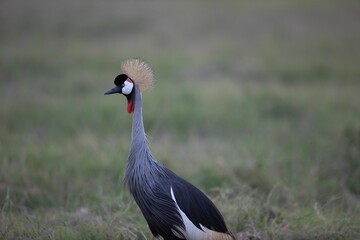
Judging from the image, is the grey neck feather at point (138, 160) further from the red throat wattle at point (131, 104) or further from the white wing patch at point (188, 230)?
the white wing patch at point (188, 230)

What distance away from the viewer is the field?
16.7 feet

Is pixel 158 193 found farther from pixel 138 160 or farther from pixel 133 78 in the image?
pixel 133 78

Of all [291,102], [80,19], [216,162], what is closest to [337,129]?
[291,102]

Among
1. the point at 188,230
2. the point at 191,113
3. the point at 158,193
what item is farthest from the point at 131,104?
the point at 191,113

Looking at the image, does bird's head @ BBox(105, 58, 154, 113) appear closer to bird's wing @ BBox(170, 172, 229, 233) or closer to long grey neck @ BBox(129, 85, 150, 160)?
long grey neck @ BBox(129, 85, 150, 160)

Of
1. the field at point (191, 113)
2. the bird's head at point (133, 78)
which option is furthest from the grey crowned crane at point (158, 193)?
the field at point (191, 113)

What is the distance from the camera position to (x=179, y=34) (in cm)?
1328

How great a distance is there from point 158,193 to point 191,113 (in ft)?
16.1

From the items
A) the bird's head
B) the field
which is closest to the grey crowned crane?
the bird's head

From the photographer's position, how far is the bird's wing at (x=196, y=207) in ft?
13.0

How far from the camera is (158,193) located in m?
3.96

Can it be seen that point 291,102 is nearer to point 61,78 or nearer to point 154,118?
point 154,118

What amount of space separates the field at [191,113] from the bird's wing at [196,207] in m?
0.61

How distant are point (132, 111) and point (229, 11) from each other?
11288mm
